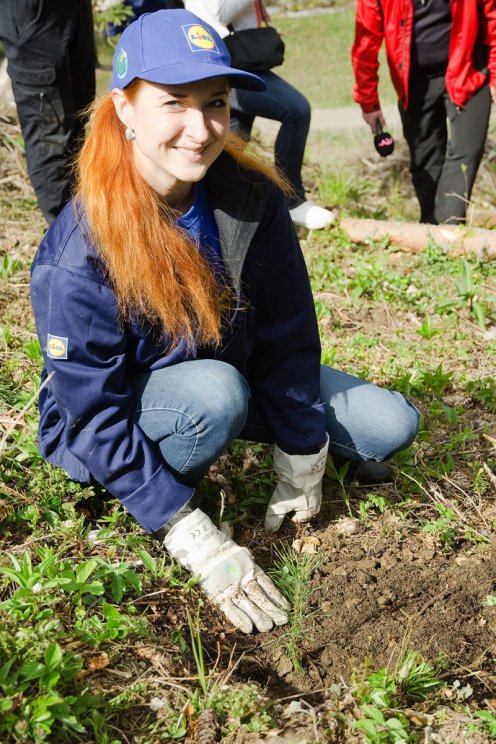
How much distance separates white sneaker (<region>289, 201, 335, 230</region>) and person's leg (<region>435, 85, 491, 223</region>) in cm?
62

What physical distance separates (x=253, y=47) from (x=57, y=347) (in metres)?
2.43

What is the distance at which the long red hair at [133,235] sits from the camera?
6.78 feet

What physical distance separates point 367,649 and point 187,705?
1.83 feet

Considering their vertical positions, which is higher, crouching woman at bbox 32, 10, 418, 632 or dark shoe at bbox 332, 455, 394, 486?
crouching woman at bbox 32, 10, 418, 632

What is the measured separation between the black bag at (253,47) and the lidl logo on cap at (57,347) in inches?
90.3

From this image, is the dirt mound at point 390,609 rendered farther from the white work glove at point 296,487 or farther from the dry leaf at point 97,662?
the dry leaf at point 97,662

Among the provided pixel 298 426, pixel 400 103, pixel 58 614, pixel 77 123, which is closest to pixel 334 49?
pixel 400 103

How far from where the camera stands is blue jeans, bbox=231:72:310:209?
4211mm

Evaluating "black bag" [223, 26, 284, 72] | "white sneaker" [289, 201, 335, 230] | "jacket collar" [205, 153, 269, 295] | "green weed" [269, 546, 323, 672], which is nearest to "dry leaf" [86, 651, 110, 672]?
"green weed" [269, 546, 323, 672]

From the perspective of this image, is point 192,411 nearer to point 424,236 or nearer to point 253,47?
point 253,47

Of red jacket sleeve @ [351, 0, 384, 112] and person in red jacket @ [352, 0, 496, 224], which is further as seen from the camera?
red jacket sleeve @ [351, 0, 384, 112]

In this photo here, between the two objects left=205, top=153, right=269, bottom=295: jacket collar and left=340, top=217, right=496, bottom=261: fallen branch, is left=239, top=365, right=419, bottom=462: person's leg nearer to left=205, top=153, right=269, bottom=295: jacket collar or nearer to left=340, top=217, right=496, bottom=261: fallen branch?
left=205, top=153, right=269, bottom=295: jacket collar

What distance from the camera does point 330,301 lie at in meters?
3.97

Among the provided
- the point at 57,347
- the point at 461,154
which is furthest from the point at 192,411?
the point at 461,154
